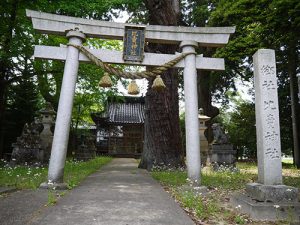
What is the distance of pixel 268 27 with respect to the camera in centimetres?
913

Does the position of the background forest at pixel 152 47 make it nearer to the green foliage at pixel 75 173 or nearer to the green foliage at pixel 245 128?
the green foliage at pixel 245 128

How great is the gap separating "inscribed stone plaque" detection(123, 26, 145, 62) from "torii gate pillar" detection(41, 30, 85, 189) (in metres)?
1.11

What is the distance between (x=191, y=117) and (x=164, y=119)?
425 cm

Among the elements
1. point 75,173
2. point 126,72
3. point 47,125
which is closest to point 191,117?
point 126,72

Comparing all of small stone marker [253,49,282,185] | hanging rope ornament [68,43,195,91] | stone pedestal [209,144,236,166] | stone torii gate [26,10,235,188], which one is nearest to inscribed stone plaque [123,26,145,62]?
stone torii gate [26,10,235,188]

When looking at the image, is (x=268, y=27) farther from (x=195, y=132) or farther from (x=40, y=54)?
(x=40, y=54)

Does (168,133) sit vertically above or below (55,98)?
below

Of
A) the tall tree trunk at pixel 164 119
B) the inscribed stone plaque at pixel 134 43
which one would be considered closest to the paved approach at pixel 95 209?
the inscribed stone plaque at pixel 134 43

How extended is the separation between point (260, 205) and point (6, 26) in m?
11.0

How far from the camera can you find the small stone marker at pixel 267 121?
16.7 feet

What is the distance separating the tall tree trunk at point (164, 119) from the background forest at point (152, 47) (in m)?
0.09

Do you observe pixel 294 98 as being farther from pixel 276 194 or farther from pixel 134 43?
pixel 276 194

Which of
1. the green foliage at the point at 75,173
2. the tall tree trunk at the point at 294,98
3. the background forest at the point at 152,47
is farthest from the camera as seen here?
the tall tree trunk at the point at 294,98

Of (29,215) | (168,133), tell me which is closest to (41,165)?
(168,133)
